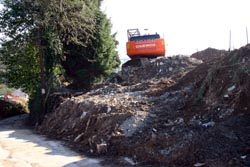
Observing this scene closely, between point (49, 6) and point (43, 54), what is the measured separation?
323 cm

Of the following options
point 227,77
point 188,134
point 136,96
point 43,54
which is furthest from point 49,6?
point 188,134

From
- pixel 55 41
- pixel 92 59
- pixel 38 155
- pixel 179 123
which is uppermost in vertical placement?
pixel 55 41

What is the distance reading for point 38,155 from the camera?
9.91 meters

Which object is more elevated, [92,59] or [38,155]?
[92,59]

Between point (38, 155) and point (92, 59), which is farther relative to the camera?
point (92, 59)

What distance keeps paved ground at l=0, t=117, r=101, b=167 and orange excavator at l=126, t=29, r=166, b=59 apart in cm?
954

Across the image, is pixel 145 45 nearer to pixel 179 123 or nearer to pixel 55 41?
pixel 55 41

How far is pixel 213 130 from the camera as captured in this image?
320 inches

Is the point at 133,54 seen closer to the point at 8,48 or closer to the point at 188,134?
the point at 8,48

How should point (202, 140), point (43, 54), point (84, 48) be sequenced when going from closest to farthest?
1. point (202, 140)
2. point (43, 54)
3. point (84, 48)

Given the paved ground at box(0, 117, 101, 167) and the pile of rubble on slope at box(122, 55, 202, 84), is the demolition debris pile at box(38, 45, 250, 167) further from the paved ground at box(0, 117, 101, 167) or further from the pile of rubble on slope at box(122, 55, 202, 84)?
the pile of rubble on slope at box(122, 55, 202, 84)

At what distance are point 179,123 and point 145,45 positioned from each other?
12.5m

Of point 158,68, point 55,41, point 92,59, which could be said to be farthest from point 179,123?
point 92,59

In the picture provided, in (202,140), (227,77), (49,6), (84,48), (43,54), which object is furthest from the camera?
(84,48)
